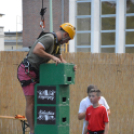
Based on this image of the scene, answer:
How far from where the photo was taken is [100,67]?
29.3 ft

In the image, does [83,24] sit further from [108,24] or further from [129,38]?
[129,38]

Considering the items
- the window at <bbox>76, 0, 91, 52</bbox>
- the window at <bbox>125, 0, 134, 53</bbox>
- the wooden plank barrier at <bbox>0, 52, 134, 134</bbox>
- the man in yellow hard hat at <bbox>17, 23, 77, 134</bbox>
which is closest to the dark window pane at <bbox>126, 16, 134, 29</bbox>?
the window at <bbox>125, 0, 134, 53</bbox>

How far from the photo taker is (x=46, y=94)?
5.43 meters

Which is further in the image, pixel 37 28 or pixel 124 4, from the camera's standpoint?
pixel 37 28

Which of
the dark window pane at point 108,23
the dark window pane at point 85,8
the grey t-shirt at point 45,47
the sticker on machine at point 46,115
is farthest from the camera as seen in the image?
the dark window pane at point 85,8

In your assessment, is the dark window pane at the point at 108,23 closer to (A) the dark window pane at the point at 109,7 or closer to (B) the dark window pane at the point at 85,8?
(A) the dark window pane at the point at 109,7

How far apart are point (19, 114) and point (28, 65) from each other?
4.26 metres

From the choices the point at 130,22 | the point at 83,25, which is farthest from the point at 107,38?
the point at 83,25

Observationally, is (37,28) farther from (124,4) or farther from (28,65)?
(28,65)

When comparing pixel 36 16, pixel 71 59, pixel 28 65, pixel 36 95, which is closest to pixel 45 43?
pixel 28 65

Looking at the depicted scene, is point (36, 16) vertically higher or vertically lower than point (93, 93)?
higher

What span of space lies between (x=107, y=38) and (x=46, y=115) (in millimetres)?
16587

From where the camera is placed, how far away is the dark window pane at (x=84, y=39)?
2230 cm

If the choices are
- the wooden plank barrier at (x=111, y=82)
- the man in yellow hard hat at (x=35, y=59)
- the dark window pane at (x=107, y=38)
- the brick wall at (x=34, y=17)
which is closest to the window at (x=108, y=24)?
the dark window pane at (x=107, y=38)
